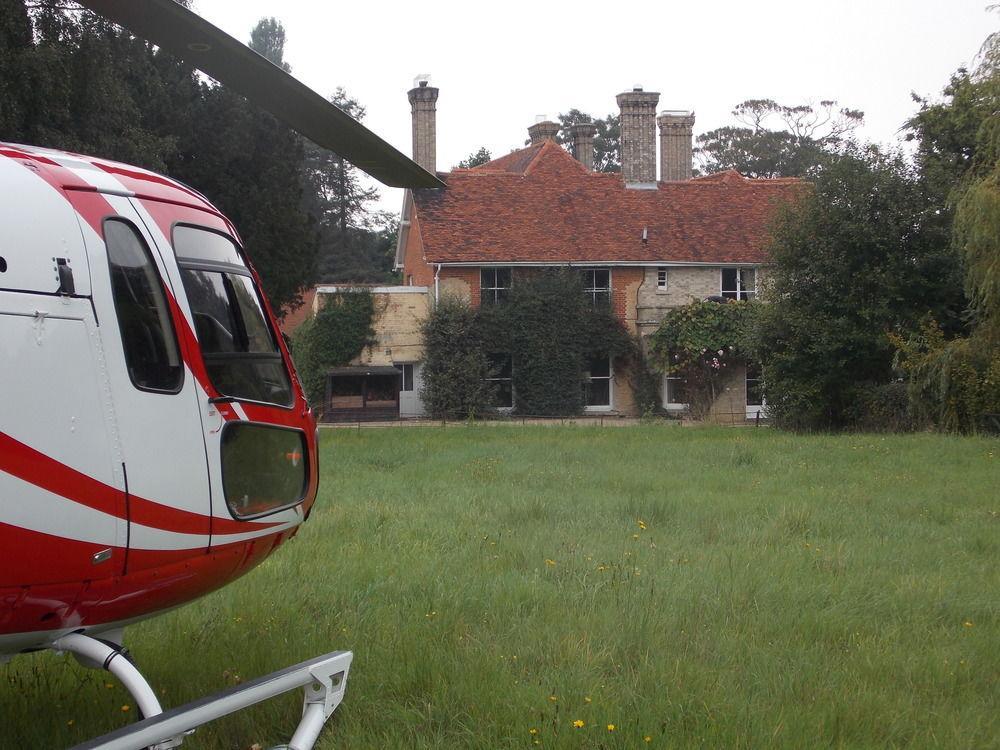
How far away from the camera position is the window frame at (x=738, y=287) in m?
38.5

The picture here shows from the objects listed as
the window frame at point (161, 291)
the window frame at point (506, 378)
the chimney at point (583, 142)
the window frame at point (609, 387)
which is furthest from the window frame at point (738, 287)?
the window frame at point (161, 291)

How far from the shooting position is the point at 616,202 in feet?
131

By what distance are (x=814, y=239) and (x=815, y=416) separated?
494cm

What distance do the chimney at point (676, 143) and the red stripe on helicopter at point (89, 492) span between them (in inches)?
1625

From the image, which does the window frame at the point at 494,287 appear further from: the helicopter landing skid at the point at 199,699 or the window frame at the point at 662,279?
the helicopter landing skid at the point at 199,699

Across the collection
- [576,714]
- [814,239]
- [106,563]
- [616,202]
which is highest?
[616,202]

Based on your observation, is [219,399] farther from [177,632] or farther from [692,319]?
[692,319]

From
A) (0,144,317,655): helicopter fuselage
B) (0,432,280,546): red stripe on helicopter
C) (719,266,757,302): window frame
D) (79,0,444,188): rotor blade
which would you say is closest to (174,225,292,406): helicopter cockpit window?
(0,144,317,655): helicopter fuselage

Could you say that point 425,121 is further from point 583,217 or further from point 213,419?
point 213,419

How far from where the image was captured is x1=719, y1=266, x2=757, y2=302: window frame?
3850 centimetres

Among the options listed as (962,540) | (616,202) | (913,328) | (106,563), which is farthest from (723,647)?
(616,202)

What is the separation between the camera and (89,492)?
4.13m

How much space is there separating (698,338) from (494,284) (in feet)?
24.2

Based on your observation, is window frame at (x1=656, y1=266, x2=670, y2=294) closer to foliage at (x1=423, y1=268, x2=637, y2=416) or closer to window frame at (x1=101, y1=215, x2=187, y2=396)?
foliage at (x1=423, y1=268, x2=637, y2=416)
